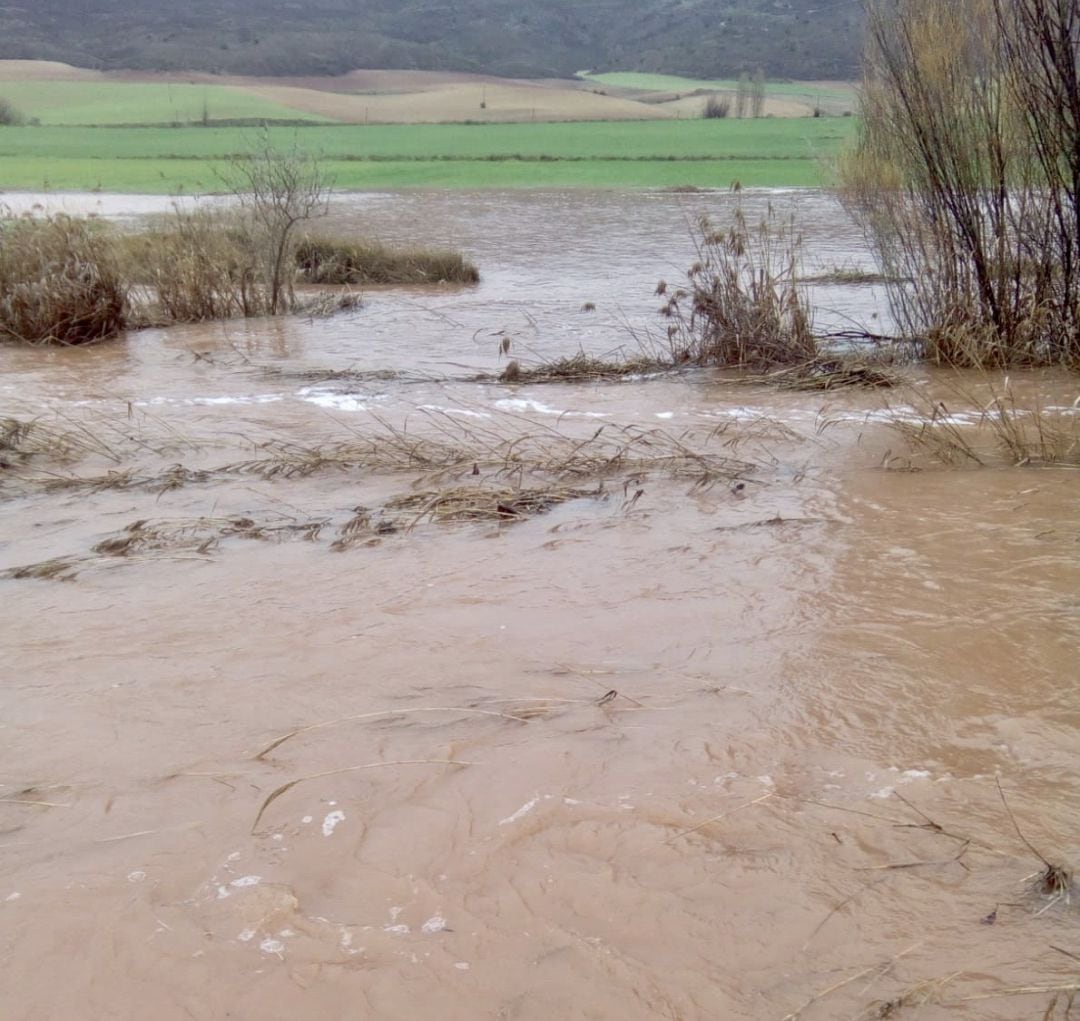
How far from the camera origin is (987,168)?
9000mm

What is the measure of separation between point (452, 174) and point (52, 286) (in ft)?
98.6

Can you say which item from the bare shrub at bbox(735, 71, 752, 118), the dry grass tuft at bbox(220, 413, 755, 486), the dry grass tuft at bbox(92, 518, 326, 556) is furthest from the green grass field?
the dry grass tuft at bbox(92, 518, 326, 556)

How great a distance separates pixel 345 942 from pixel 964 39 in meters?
8.56

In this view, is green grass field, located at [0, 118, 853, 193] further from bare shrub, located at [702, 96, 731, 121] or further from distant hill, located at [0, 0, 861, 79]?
distant hill, located at [0, 0, 861, 79]

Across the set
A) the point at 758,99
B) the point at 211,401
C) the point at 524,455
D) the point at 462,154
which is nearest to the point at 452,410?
the point at 524,455

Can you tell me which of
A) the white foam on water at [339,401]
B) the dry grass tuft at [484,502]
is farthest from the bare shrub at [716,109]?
the dry grass tuft at [484,502]

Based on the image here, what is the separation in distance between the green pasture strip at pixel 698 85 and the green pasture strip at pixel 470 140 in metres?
37.1

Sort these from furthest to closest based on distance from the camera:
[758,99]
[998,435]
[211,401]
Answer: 1. [758,99]
2. [211,401]
3. [998,435]

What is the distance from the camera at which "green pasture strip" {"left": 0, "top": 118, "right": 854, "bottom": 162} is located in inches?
1933

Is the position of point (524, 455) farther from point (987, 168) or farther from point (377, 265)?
point (377, 265)

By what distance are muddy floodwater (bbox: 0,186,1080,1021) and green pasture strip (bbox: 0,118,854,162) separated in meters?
38.7

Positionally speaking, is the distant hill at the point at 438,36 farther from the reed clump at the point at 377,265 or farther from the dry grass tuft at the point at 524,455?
the dry grass tuft at the point at 524,455

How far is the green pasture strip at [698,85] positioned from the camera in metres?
104

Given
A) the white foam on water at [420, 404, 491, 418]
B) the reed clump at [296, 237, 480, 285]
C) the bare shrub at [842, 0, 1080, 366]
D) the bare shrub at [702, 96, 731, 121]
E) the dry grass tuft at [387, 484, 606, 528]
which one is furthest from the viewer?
the bare shrub at [702, 96, 731, 121]
